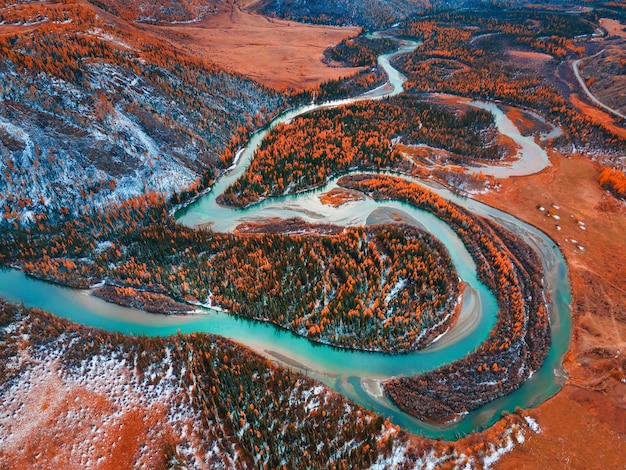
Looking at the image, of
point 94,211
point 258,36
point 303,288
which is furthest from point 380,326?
point 258,36

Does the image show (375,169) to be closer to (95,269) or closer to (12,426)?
(95,269)

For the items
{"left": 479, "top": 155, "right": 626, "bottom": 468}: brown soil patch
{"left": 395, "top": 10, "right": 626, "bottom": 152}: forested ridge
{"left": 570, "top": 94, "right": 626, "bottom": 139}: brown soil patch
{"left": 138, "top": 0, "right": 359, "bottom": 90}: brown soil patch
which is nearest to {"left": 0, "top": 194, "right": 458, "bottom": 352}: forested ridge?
{"left": 479, "top": 155, "right": 626, "bottom": 468}: brown soil patch

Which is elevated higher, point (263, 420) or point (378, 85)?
point (378, 85)

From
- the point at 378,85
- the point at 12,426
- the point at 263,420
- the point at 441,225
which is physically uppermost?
the point at 378,85

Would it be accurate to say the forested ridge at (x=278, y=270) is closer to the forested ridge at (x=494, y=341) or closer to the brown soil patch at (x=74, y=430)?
the forested ridge at (x=494, y=341)

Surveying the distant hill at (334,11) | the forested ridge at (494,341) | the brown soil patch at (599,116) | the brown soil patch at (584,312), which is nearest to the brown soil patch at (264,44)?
the distant hill at (334,11)

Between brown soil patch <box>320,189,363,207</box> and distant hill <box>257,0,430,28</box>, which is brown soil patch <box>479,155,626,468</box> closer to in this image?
brown soil patch <box>320,189,363,207</box>

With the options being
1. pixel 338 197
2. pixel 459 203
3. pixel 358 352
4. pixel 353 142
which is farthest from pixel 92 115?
pixel 459 203
